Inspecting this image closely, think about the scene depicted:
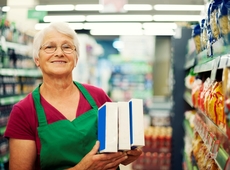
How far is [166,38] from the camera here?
18516mm

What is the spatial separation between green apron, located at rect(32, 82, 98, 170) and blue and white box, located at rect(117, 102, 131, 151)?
0.85ft

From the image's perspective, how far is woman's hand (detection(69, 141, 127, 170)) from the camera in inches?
69.8

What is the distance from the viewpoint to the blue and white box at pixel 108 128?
1.74m

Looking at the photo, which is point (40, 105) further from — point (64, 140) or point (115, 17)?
point (115, 17)

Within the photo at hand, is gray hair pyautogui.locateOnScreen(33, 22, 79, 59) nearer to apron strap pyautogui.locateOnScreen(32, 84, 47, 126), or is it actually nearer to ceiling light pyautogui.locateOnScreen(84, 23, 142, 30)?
apron strap pyautogui.locateOnScreen(32, 84, 47, 126)

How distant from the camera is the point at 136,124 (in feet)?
5.93

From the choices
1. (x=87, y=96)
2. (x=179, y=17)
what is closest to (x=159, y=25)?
(x=179, y=17)

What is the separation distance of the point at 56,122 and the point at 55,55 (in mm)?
387

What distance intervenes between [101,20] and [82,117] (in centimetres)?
1220

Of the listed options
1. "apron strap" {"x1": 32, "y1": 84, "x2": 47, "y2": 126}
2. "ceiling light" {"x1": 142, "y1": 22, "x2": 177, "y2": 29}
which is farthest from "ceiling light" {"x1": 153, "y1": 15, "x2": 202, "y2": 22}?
"apron strap" {"x1": 32, "y1": 84, "x2": 47, "y2": 126}

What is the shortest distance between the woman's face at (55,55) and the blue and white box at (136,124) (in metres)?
0.47

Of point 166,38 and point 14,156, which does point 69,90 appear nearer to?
point 14,156

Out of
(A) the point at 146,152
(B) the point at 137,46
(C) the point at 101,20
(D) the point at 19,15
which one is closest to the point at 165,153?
(A) the point at 146,152

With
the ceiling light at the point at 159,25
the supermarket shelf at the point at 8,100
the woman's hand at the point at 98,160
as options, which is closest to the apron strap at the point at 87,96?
the woman's hand at the point at 98,160
